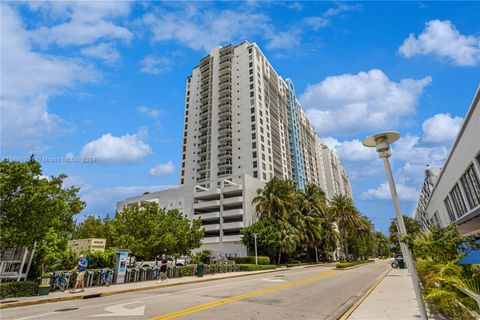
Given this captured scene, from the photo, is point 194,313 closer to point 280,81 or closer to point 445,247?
point 445,247

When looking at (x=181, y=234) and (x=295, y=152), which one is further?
(x=295, y=152)

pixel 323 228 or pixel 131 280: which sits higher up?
pixel 323 228

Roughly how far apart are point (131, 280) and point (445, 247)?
2002 centimetres

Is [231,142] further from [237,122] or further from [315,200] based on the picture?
[315,200]

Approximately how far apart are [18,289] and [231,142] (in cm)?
6218

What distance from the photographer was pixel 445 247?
8.30 m

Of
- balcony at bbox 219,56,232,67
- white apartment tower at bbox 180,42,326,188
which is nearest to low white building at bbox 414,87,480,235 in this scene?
white apartment tower at bbox 180,42,326,188

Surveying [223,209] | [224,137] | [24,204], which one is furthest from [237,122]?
[24,204]

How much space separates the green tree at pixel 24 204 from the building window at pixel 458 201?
28.5m

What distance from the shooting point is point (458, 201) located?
81.1ft

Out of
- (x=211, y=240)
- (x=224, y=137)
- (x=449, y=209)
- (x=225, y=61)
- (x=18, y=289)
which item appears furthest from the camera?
(x=225, y=61)

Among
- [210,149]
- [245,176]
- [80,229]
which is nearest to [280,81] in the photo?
[210,149]

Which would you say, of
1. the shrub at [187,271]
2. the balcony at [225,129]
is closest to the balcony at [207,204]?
the balcony at [225,129]

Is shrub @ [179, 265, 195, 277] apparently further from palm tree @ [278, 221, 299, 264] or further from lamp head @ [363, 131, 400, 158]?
lamp head @ [363, 131, 400, 158]
